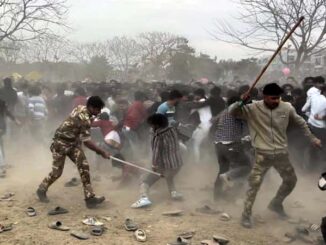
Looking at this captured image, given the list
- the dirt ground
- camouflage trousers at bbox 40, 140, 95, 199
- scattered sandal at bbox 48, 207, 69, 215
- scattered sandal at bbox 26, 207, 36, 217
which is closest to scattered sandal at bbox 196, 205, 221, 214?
the dirt ground

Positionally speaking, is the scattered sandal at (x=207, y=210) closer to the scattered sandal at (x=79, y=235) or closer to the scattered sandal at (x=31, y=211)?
the scattered sandal at (x=79, y=235)

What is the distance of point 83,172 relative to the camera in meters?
7.05

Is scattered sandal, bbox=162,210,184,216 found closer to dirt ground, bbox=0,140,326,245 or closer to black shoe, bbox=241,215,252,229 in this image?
dirt ground, bbox=0,140,326,245

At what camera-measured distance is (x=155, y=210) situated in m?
6.98

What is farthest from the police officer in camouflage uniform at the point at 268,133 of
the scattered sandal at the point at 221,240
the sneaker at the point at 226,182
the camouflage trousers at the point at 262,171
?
the sneaker at the point at 226,182

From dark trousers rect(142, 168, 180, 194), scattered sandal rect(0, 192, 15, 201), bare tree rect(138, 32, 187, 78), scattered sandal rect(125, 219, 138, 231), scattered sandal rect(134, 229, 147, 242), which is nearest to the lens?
scattered sandal rect(134, 229, 147, 242)

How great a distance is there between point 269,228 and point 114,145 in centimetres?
386

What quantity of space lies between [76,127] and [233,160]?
2.39 m

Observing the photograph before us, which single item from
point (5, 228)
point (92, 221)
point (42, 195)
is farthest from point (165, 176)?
point (5, 228)

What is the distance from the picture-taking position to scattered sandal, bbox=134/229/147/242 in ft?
19.0

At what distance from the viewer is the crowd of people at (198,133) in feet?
20.5

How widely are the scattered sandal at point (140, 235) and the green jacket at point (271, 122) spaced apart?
182cm

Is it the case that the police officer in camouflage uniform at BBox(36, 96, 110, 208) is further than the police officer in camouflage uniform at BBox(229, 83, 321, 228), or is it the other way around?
the police officer in camouflage uniform at BBox(36, 96, 110, 208)

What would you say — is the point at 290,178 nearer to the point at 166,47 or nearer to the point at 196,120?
the point at 196,120
